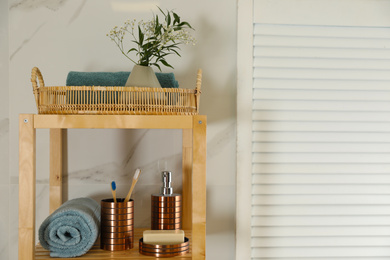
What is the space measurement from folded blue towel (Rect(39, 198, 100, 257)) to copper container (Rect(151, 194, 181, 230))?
17 centimetres

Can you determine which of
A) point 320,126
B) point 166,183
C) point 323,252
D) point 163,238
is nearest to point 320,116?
point 320,126

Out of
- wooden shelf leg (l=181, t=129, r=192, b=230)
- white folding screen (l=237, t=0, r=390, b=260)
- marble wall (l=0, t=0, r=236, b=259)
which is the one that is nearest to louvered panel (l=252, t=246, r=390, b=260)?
white folding screen (l=237, t=0, r=390, b=260)

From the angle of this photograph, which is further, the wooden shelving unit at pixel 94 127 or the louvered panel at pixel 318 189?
the louvered panel at pixel 318 189

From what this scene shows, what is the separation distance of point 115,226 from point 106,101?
30 cm

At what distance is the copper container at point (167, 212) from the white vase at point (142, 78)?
30cm

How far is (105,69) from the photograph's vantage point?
1246 millimetres

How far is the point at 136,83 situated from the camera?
0.95 meters

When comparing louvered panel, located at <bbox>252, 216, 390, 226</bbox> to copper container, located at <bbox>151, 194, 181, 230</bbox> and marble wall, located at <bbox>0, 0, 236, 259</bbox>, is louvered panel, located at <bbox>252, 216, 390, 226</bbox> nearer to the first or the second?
marble wall, located at <bbox>0, 0, 236, 259</bbox>

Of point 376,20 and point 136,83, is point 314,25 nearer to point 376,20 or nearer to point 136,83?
point 376,20

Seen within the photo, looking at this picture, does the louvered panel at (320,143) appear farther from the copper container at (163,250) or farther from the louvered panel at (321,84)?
the copper container at (163,250)

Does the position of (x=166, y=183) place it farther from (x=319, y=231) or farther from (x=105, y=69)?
(x=319, y=231)

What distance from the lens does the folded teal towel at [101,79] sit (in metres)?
1.04

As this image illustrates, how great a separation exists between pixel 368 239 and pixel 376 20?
65 centimetres

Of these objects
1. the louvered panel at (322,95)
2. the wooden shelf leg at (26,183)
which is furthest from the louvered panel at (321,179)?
the wooden shelf leg at (26,183)
